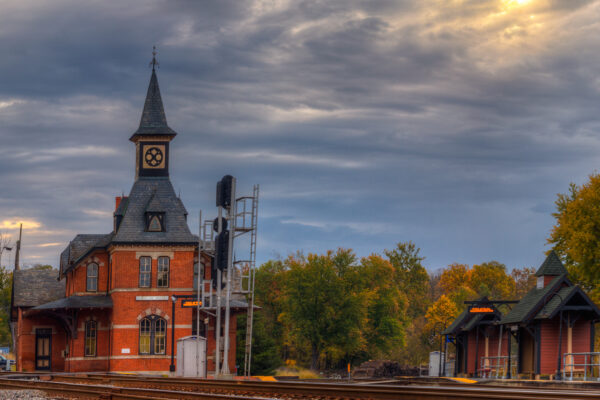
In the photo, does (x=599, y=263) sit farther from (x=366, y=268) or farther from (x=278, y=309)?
(x=278, y=309)

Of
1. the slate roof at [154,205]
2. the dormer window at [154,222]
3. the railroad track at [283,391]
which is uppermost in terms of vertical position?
the slate roof at [154,205]

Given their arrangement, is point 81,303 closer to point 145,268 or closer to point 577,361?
point 145,268

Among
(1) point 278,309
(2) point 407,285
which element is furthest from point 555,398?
(2) point 407,285

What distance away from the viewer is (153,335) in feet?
183

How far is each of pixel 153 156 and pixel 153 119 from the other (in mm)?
2784

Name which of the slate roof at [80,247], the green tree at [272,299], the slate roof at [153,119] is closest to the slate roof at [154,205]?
the slate roof at [80,247]

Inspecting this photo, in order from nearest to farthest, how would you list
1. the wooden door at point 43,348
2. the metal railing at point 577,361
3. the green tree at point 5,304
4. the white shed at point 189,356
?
the metal railing at point 577,361 < the white shed at point 189,356 < the wooden door at point 43,348 < the green tree at point 5,304

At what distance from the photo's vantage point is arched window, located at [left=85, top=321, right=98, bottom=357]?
57.5 m

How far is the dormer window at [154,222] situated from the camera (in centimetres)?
5641

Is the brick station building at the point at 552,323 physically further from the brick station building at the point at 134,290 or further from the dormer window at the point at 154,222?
the dormer window at the point at 154,222

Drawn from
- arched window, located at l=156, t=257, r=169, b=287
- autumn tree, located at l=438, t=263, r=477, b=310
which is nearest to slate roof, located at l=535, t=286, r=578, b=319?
arched window, located at l=156, t=257, r=169, b=287

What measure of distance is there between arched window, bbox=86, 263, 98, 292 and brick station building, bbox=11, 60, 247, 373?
2.8 inches

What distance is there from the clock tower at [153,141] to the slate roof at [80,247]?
5.50 m

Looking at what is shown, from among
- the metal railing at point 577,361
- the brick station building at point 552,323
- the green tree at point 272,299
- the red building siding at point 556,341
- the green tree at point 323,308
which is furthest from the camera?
the green tree at point 272,299
